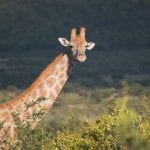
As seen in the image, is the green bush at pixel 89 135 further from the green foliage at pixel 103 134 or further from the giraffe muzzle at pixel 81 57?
the giraffe muzzle at pixel 81 57

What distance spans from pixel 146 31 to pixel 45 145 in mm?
52371

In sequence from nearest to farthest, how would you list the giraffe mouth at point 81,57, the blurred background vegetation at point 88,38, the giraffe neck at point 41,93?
1. the giraffe neck at point 41,93
2. the giraffe mouth at point 81,57
3. the blurred background vegetation at point 88,38

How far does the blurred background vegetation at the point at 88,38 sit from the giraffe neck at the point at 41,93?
19962 millimetres

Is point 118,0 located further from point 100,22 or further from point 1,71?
point 1,71

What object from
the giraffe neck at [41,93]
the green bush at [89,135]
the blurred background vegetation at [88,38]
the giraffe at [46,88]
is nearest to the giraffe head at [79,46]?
the giraffe at [46,88]

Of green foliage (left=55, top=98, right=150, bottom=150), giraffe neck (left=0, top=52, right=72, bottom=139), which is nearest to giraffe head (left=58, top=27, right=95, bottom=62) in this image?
giraffe neck (left=0, top=52, right=72, bottom=139)

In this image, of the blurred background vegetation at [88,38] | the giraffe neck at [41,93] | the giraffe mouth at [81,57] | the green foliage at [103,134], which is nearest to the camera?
the green foliage at [103,134]

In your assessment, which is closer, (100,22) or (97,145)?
(97,145)

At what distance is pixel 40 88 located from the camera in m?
15.1

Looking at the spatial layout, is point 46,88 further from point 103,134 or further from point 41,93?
point 103,134

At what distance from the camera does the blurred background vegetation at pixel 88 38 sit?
44156 millimetres

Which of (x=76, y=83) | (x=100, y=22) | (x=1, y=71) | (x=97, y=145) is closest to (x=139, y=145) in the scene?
(x=97, y=145)

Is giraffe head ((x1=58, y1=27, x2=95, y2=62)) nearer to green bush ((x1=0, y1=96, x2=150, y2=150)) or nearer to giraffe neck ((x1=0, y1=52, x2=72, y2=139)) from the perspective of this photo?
giraffe neck ((x1=0, y1=52, x2=72, y2=139))

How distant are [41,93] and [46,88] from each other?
1.14 ft
